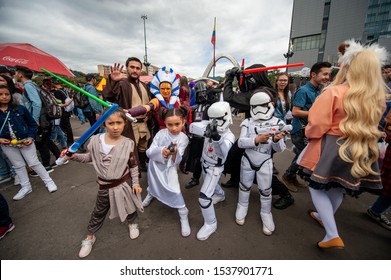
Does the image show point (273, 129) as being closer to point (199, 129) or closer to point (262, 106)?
point (262, 106)

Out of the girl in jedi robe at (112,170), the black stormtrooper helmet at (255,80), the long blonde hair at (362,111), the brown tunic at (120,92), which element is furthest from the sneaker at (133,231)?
the black stormtrooper helmet at (255,80)

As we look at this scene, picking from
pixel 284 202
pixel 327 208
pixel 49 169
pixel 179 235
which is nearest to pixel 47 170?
pixel 49 169

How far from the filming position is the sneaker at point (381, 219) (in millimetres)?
2160

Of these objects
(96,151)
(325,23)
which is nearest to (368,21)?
(325,23)

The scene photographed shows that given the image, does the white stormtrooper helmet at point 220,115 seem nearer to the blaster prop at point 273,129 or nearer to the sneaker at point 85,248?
the blaster prop at point 273,129

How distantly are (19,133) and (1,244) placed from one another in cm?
147

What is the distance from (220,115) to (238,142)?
0.43 metres

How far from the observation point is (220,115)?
180 centimetres

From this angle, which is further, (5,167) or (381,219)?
(5,167)

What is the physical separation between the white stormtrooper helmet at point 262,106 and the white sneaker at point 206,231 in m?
1.38

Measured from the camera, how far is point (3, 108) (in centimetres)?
237

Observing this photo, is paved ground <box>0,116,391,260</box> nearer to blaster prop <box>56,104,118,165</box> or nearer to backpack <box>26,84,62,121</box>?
blaster prop <box>56,104,118,165</box>

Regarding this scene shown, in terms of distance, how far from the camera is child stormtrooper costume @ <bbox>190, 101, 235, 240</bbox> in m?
1.81
